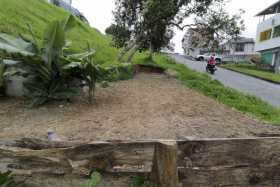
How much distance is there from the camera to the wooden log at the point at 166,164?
209 cm

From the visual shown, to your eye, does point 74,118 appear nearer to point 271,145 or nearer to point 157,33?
point 271,145

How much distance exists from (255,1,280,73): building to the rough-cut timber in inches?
1350

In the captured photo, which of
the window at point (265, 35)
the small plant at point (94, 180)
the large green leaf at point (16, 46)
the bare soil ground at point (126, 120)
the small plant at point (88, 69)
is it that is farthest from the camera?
the window at point (265, 35)

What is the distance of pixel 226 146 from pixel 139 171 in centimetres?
59

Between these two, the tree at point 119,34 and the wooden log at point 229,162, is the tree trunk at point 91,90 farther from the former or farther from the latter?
the tree at point 119,34

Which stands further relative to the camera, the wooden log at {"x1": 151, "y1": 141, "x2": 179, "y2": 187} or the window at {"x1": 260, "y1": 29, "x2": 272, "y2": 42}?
the window at {"x1": 260, "y1": 29, "x2": 272, "y2": 42}

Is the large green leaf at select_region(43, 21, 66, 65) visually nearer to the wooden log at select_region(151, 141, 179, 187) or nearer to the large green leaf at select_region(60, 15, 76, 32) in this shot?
the large green leaf at select_region(60, 15, 76, 32)

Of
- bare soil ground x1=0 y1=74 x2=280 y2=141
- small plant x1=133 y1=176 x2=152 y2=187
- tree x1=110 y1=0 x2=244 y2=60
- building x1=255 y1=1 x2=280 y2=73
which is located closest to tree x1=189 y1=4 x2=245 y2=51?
tree x1=110 y1=0 x2=244 y2=60

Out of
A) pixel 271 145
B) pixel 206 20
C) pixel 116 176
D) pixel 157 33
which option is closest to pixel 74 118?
pixel 116 176

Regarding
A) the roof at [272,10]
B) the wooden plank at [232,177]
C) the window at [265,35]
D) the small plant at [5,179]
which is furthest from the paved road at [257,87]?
the roof at [272,10]

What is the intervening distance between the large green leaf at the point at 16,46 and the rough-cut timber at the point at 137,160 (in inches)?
144

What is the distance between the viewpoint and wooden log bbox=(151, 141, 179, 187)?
2.09 meters

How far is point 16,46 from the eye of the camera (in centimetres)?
601

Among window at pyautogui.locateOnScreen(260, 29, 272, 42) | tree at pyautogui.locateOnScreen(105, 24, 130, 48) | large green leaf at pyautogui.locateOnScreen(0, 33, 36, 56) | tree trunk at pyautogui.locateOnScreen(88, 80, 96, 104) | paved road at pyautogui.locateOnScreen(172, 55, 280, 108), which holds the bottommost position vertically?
paved road at pyautogui.locateOnScreen(172, 55, 280, 108)
